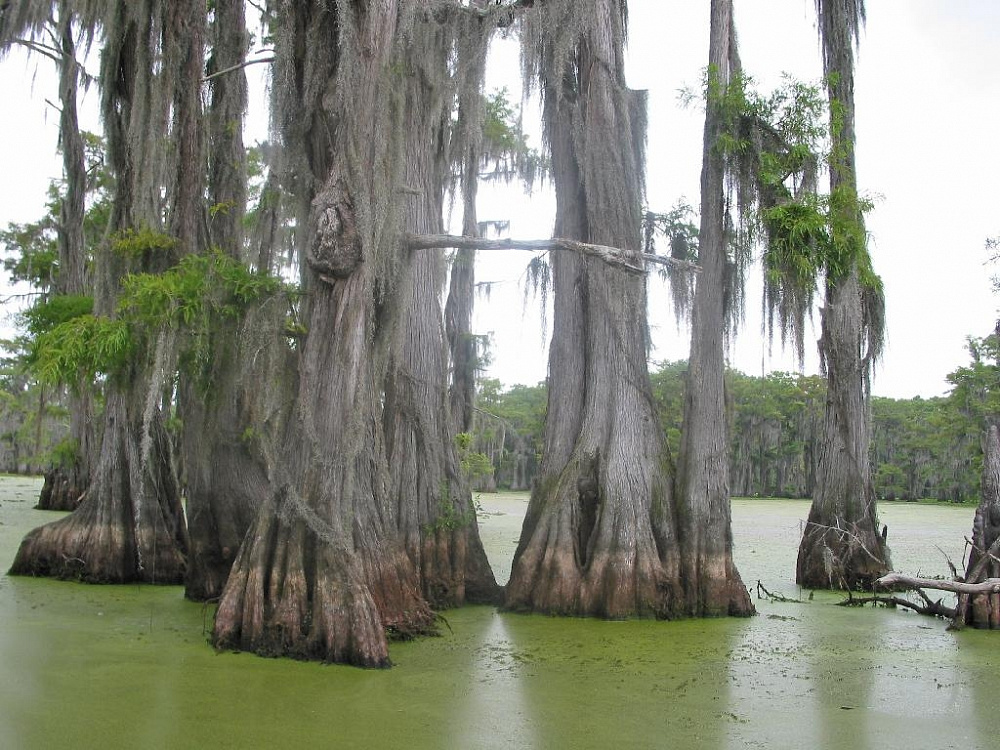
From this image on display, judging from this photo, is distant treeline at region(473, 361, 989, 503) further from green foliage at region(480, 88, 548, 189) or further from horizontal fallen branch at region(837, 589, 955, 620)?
horizontal fallen branch at region(837, 589, 955, 620)

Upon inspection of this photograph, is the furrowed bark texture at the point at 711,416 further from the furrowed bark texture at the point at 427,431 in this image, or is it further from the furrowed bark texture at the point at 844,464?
the furrowed bark texture at the point at 427,431

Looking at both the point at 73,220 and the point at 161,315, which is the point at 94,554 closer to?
the point at 161,315

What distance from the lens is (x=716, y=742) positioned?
420cm

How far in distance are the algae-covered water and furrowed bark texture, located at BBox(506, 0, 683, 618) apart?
1.42ft

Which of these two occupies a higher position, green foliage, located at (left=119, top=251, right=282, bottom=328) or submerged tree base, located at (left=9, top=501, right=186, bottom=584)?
green foliage, located at (left=119, top=251, right=282, bottom=328)

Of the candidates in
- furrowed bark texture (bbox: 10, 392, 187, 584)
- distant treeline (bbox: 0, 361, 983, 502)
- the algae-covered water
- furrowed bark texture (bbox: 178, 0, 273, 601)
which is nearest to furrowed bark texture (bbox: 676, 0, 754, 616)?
the algae-covered water

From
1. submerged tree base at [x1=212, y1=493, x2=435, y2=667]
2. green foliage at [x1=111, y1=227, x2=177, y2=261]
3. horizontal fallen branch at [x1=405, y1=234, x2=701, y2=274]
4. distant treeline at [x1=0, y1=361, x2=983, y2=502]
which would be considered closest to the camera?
submerged tree base at [x1=212, y1=493, x2=435, y2=667]

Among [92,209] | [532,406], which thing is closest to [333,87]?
[92,209]

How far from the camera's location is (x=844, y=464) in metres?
9.75

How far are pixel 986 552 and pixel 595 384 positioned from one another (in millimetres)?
3490

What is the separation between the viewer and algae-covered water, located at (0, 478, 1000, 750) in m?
4.22

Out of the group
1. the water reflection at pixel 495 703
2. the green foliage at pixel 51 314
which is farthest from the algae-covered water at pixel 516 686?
the green foliage at pixel 51 314

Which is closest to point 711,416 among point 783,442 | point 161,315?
point 161,315

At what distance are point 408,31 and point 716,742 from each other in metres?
5.30
